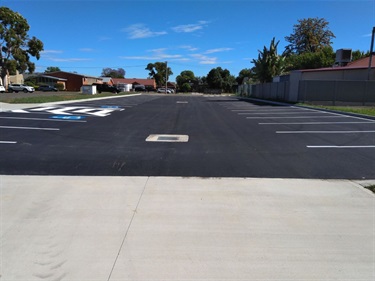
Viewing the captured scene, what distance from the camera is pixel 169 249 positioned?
364cm

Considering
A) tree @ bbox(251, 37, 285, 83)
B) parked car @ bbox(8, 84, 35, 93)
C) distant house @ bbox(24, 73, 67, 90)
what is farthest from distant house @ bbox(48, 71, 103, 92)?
tree @ bbox(251, 37, 285, 83)

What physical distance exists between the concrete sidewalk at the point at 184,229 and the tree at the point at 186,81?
111 m

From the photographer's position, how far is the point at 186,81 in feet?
425

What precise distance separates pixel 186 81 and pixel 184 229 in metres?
128

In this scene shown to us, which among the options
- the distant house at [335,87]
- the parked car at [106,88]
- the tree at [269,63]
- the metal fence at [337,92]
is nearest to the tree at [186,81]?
the parked car at [106,88]

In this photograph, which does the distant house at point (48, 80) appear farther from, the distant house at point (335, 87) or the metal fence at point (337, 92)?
the metal fence at point (337, 92)

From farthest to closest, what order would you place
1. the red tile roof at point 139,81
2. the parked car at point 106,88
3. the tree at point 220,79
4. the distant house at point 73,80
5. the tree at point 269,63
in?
1. the red tile roof at point 139,81
2. the tree at point 220,79
3. the distant house at point 73,80
4. the parked car at point 106,88
5. the tree at point 269,63

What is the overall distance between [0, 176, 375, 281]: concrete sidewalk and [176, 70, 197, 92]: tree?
364 feet

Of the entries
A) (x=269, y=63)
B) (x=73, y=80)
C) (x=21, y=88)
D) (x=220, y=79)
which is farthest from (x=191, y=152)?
(x=220, y=79)

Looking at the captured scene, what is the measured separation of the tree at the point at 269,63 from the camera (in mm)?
39281

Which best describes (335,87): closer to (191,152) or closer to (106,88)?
(191,152)

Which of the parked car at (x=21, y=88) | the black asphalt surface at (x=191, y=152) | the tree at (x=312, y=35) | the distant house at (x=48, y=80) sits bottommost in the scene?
the black asphalt surface at (x=191, y=152)

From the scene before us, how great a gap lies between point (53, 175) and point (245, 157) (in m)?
4.24

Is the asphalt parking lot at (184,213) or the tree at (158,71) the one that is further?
the tree at (158,71)
